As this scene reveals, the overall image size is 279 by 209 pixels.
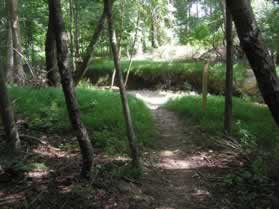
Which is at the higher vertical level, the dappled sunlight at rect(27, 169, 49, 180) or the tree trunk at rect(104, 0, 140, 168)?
the tree trunk at rect(104, 0, 140, 168)

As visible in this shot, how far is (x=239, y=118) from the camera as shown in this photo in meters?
8.20

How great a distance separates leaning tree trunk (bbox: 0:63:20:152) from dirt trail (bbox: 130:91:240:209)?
2.14 meters

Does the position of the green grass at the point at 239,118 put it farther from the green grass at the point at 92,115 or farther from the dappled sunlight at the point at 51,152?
the dappled sunlight at the point at 51,152

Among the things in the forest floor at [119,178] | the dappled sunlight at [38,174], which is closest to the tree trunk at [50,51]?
the forest floor at [119,178]

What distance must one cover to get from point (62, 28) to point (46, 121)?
3390 mm

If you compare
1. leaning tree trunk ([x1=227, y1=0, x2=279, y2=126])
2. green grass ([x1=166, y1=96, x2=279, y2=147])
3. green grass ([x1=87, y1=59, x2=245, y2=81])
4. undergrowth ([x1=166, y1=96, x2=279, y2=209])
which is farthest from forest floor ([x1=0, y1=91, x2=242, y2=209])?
green grass ([x1=87, y1=59, x2=245, y2=81])

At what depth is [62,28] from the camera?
428cm

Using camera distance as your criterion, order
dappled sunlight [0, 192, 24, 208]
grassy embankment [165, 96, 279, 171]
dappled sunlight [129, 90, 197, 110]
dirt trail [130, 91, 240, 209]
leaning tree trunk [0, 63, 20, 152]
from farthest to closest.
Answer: dappled sunlight [129, 90, 197, 110]
grassy embankment [165, 96, 279, 171]
leaning tree trunk [0, 63, 20, 152]
dirt trail [130, 91, 240, 209]
dappled sunlight [0, 192, 24, 208]

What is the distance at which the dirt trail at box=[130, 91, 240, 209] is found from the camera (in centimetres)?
471

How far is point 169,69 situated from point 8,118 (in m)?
11.1

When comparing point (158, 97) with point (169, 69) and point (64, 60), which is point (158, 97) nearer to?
point (169, 69)

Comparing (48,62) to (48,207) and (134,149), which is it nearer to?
(134,149)

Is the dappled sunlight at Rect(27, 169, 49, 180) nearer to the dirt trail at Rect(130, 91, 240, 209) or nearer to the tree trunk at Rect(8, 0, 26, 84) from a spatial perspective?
the dirt trail at Rect(130, 91, 240, 209)

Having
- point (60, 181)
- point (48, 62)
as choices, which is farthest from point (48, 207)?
point (48, 62)
